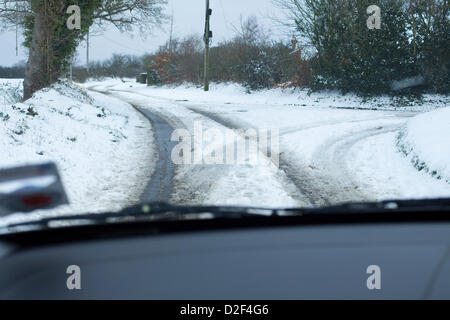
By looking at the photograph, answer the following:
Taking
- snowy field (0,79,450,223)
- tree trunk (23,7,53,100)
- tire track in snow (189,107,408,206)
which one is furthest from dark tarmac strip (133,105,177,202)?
tree trunk (23,7,53,100)

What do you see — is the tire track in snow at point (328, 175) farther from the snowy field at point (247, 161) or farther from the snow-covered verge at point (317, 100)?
the snow-covered verge at point (317, 100)

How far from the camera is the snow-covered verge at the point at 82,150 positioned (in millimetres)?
6012

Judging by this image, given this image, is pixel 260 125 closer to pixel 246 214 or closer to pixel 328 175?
pixel 328 175

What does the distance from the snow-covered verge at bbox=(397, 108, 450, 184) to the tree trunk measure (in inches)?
506

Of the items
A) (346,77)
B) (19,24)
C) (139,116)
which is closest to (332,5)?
(346,77)

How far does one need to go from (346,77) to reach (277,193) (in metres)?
18.3

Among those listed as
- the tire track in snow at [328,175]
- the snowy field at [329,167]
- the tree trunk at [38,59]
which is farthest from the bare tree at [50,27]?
the tire track in snow at [328,175]

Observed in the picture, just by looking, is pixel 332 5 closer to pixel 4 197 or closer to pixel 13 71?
pixel 4 197

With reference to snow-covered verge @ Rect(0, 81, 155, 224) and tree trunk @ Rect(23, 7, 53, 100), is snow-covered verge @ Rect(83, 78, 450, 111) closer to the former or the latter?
tree trunk @ Rect(23, 7, 53, 100)

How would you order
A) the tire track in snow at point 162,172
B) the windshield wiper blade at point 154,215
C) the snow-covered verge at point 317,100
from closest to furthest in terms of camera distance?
the windshield wiper blade at point 154,215 → the tire track in snow at point 162,172 → the snow-covered verge at point 317,100

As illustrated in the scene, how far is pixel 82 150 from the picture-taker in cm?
845

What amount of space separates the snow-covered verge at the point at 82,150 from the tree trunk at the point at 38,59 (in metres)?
3.33

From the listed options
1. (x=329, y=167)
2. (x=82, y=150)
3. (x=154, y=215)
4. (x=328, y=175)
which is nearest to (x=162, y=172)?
(x=82, y=150)

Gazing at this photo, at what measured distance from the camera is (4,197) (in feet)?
16.8
